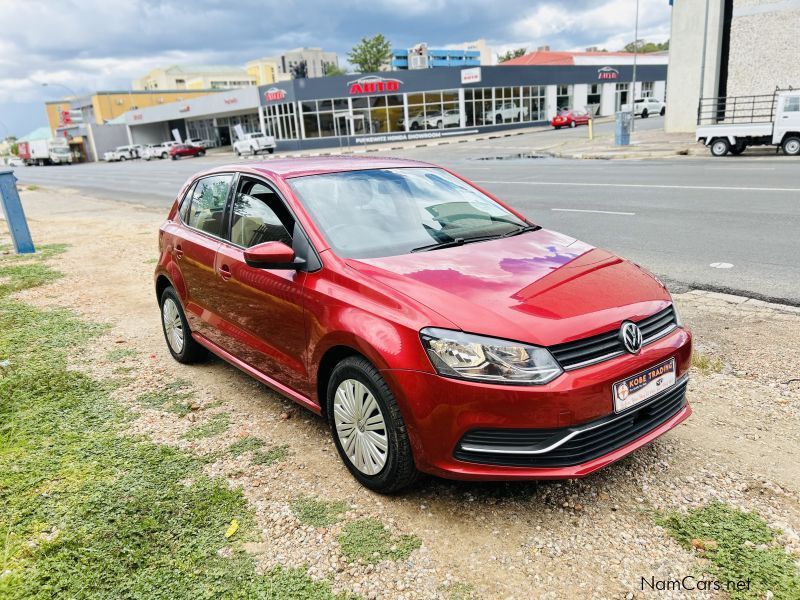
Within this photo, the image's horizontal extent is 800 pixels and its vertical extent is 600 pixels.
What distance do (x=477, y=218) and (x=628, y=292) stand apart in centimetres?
128

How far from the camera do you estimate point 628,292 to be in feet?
10.4

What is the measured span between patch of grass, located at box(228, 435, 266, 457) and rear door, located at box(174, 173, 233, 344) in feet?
3.16

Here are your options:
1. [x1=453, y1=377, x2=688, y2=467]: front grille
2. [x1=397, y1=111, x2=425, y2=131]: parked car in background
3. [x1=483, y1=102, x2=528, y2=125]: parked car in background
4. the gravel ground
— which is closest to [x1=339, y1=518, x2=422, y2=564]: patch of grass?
the gravel ground

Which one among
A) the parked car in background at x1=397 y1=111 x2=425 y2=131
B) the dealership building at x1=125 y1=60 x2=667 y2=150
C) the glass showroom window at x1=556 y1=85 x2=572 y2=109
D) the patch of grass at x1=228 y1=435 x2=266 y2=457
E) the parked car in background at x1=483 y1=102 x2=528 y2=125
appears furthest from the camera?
the glass showroom window at x1=556 y1=85 x2=572 y2=109

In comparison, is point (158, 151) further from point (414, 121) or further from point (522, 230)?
point (522, 230)

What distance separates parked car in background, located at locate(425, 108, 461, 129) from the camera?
170 ft

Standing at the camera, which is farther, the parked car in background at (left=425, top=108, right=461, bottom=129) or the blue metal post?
the parked car in background at (left=425, top=108, right=461, bottom=129)

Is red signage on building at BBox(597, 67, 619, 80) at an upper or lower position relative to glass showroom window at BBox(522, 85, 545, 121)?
upper

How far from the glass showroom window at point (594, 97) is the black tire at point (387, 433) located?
6319 centimetres

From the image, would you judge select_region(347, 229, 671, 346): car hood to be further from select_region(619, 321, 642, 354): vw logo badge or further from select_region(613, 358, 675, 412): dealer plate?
select_region(613, 358, 675, 412): dealer plate

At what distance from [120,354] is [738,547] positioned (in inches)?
199

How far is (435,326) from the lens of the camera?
2764 millimetres

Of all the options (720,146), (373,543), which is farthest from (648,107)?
(373,543)

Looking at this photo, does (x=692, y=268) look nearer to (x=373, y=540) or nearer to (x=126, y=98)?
(x=373, y=540)
